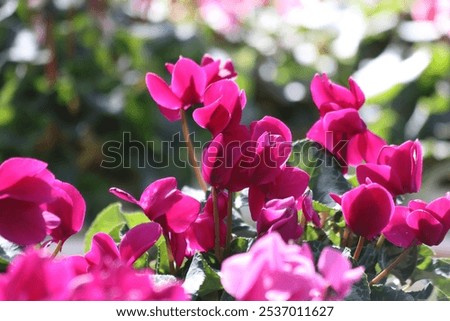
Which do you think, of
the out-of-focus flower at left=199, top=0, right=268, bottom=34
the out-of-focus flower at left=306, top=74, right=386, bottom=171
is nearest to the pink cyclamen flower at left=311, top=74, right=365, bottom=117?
the out-of-focus flower at left=306, top=74, right=386, bottom=171

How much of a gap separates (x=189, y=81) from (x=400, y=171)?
20cm

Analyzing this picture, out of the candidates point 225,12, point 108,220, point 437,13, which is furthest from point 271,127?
point 225,12

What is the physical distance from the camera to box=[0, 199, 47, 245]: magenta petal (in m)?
0.62

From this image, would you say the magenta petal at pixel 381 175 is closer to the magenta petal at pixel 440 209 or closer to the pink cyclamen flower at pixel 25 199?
the magenta petal at pixel 440 209

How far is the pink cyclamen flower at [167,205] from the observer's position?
66 cm

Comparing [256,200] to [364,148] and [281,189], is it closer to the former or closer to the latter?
[281,189]

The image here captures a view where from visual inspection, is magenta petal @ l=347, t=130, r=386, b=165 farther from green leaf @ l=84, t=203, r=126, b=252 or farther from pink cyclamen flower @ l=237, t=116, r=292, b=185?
green leaf @ l=84, t=203, r=126, b=252

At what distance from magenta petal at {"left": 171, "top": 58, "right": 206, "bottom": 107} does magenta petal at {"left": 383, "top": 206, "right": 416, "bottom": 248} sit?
21cm

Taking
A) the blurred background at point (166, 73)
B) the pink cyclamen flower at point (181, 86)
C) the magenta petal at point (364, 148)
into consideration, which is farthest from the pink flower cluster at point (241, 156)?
the blurred background at point (166, 73)

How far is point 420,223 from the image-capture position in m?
0.65

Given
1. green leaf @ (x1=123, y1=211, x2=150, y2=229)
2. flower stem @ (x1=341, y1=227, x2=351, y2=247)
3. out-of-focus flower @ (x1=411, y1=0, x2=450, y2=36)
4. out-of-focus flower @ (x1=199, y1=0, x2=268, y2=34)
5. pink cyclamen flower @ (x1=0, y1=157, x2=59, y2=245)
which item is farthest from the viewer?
out-of-focus flower @ (x1=199, y1=0, x2=268, y2=34)

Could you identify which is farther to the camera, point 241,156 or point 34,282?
point 241,156

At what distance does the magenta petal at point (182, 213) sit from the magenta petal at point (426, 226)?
167mm
